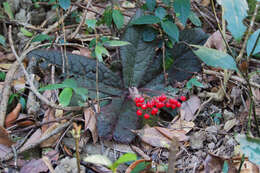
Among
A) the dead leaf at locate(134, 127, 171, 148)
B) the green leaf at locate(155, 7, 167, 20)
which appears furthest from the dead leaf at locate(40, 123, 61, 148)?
the green leaf at locate(155, 7, 167, 20)

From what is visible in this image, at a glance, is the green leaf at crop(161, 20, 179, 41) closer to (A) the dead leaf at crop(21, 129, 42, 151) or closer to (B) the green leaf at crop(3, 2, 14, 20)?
(A) the dead leaf at crop(21, 129, 42, 151)

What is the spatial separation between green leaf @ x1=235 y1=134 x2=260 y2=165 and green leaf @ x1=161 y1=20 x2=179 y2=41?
79cm

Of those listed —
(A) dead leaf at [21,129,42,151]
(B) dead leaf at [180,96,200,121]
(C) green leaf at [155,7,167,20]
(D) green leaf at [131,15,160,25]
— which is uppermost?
(C) green leaf at [155,7,167,20]

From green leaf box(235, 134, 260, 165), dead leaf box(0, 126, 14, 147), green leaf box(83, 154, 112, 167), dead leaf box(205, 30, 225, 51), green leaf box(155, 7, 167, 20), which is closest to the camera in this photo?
green leaf box(83, 154, 112, 167)

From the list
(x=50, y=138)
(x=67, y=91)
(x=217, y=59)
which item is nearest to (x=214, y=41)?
(x=217, y=59)

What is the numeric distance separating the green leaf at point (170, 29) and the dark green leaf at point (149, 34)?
10 centimetres

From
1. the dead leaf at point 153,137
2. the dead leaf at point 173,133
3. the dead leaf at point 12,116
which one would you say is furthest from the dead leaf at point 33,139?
the dead leaf at point 173,133

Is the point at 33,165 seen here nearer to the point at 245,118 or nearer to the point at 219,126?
the point at 219,126

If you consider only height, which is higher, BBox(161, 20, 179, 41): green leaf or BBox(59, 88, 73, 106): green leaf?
BBox(161, 20, 179, 41): green leaf

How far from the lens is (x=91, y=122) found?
160 centimetres

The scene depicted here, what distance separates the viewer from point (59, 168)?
1.41m

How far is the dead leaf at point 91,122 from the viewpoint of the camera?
5.13 feet

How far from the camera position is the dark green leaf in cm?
179

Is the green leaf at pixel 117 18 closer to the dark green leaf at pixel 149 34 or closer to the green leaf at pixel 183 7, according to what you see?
the dark green leaf at pixel 149 34
